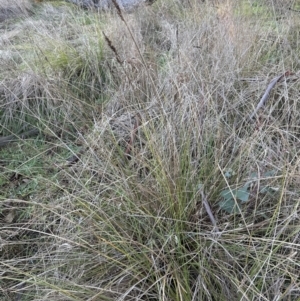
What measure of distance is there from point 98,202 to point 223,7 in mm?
1772

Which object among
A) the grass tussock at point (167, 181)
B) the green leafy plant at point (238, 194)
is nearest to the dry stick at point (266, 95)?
the grass tussock at point (167, 181)

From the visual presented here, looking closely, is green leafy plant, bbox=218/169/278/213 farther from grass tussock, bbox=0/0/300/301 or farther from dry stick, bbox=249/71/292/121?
dry stick, bbox=249/71/292/121

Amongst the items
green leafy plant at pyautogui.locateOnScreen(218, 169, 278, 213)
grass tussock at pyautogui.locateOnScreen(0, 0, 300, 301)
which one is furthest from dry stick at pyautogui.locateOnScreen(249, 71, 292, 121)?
green leafy plant at pyautogui.locateOnScreen(218, 169, 278, 213)

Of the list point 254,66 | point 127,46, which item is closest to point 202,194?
point 254,66

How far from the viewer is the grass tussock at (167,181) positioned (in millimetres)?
1162

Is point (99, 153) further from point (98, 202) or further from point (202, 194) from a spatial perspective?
point (202, 194)

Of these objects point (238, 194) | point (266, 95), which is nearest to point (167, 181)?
point (238, 194)

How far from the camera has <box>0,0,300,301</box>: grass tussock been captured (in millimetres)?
1162

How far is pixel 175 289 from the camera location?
1156 millimetres

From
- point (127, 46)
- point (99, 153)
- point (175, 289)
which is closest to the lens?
point (175, 289)

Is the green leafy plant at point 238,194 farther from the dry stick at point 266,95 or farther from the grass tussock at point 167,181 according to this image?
the dry stick at point 266,95

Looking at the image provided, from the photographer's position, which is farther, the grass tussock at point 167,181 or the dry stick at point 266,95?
the dry stick at point 266,95

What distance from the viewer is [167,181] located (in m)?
1.29

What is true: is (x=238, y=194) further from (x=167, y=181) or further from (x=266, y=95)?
(x=266, y=95)
